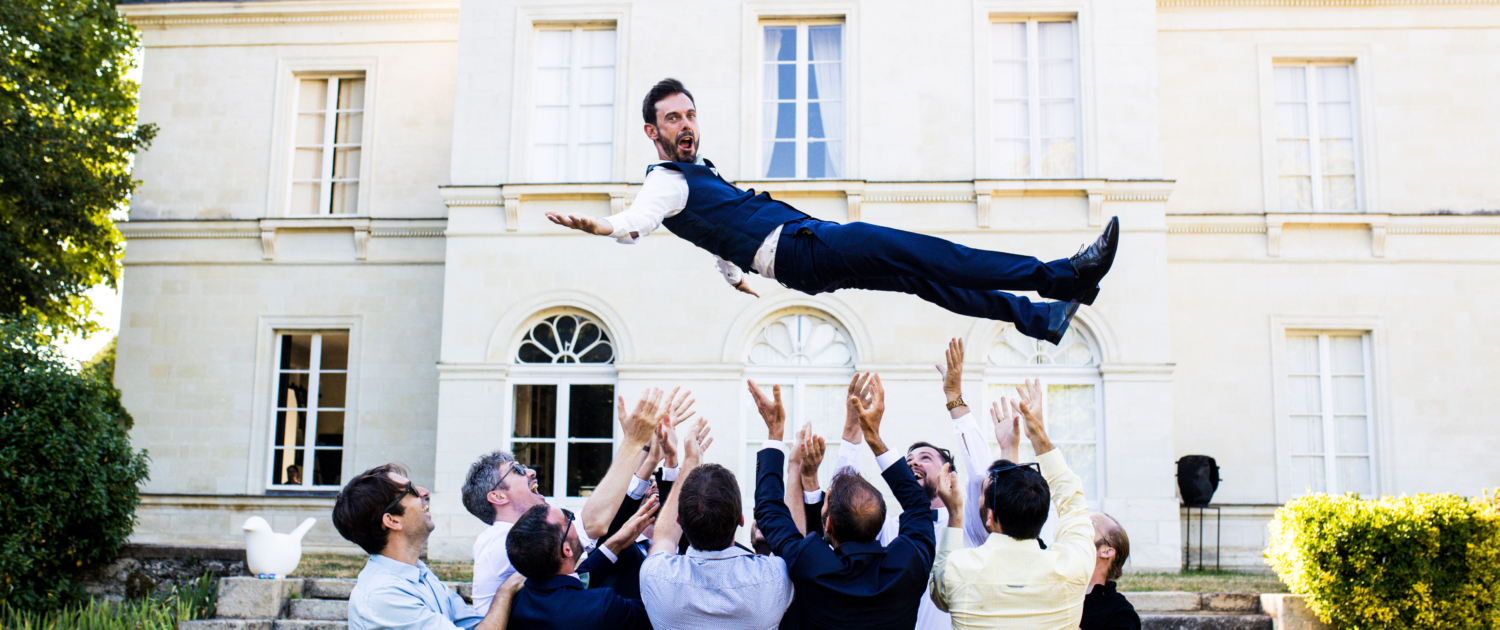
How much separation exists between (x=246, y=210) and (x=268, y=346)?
1755mm

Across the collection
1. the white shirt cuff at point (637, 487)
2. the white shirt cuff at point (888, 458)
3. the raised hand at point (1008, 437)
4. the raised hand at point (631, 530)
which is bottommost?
the raised hand at point (631, 530)

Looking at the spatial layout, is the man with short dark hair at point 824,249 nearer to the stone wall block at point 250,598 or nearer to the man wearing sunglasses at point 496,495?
the man wearing sunglasses at point 496,495

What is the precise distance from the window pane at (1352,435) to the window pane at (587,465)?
824 centimetres

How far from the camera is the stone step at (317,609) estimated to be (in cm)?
824

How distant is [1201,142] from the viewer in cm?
1266

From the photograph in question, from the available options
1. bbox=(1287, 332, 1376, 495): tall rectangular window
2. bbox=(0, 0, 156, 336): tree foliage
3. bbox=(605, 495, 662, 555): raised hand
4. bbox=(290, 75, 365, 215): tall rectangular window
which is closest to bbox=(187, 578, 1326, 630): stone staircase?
bbox=(1287, 332, 1376, 495): tall rectangular window

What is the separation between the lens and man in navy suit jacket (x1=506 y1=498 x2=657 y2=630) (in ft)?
12.0

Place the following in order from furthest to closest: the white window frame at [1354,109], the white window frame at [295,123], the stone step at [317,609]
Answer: the white window frame at [295,123], the white window frame at [1354,109], the stone step at [317,609]

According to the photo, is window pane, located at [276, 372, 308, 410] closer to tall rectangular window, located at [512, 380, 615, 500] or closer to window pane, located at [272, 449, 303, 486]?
window pane, located at [272, 449, 303, 486]

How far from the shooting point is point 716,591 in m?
3.73

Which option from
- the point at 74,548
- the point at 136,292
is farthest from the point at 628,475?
the point at 136,292

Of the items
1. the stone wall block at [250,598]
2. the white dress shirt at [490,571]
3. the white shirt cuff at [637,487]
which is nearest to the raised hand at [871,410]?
the white shirt cuff at [637,487]

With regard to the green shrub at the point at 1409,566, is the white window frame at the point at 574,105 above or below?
above

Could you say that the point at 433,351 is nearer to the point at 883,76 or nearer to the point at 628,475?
the point at 883,76
